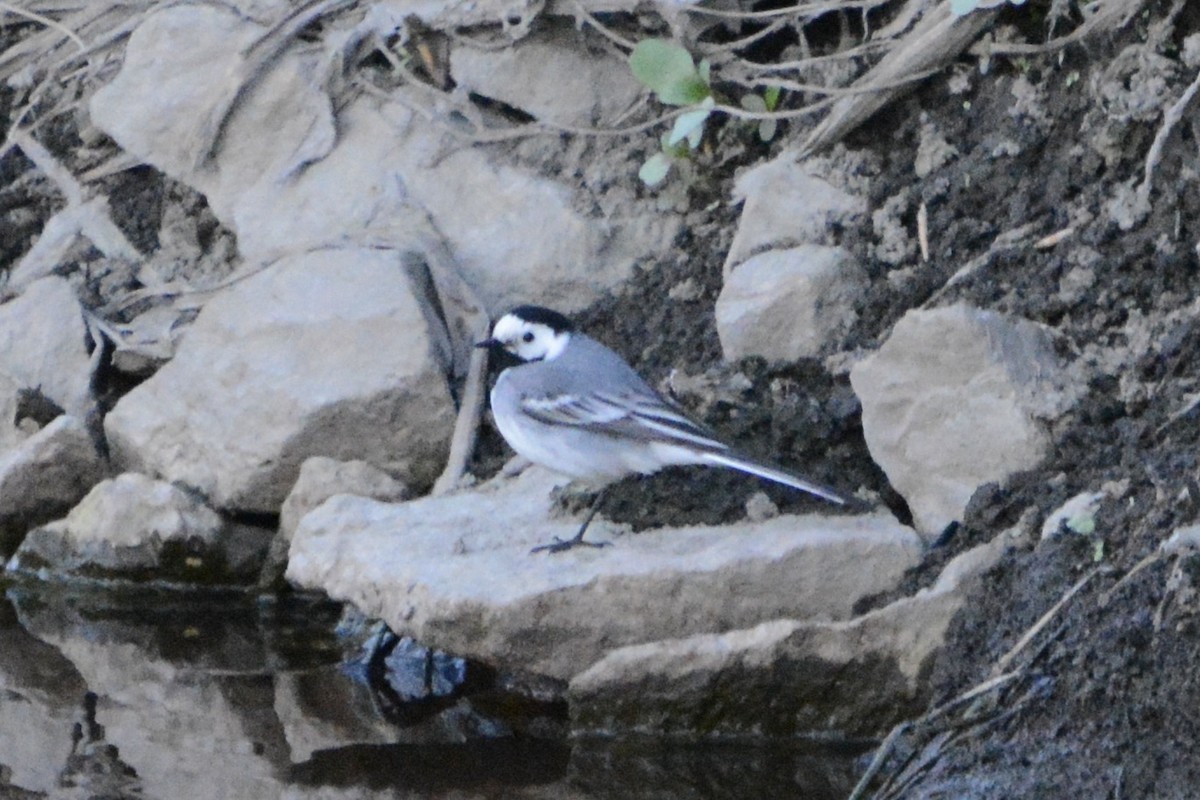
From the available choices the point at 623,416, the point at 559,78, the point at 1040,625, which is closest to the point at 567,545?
the point at 623,416

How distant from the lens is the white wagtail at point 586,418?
5605mm

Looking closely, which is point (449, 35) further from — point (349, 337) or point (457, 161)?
point (349, 337)

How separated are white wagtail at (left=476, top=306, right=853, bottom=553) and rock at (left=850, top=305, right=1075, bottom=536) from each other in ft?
0.86

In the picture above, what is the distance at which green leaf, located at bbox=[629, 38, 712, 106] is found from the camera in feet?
21.7

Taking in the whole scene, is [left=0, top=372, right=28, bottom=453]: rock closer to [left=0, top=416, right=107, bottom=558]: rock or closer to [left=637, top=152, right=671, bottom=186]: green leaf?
[left=0, top=416, right=107, bottom=558]: rock

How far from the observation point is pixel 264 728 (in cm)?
580

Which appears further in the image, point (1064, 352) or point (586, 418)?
point (586, 418)

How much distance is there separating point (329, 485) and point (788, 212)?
74.0 inches

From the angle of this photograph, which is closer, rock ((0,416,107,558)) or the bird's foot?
the bird's foot

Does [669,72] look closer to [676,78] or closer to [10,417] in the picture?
[676,78]

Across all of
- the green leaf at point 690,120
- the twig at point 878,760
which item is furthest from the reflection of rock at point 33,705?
the green leaf at point 690,120

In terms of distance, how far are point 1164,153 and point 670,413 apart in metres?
1.71

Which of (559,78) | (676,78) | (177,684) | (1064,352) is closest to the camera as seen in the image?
(1064,352)

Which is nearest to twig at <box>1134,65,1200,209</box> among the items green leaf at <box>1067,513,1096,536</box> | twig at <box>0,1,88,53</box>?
green leaf at <box>1067,513,1096,536</box>
